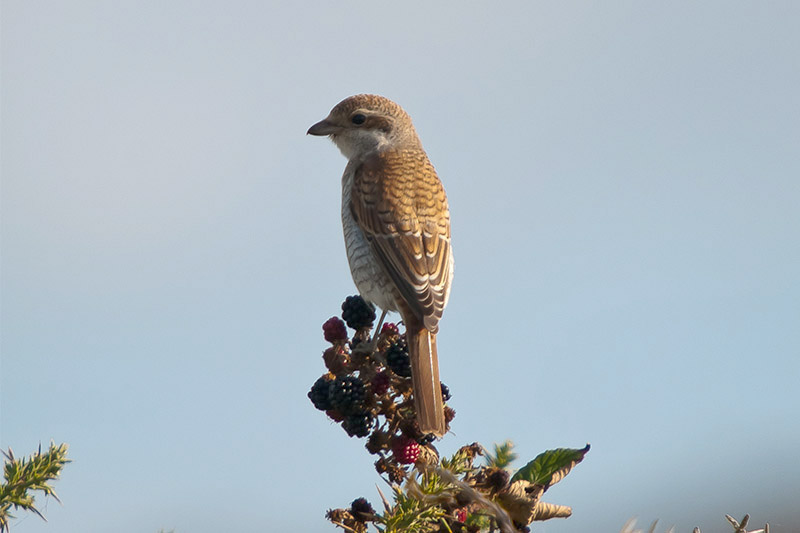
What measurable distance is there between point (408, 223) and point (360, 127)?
4.35ft

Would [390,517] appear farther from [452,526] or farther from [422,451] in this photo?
[422,451]

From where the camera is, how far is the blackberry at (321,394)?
271 centimetres

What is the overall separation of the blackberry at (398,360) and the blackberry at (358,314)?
0.40ft

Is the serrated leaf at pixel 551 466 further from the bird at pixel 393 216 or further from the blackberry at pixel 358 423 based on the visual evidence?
the bird at pixel 393 216

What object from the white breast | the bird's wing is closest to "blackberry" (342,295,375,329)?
the bird's wing

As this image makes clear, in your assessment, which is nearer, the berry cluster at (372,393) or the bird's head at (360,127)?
the berry cluster at (372,393)

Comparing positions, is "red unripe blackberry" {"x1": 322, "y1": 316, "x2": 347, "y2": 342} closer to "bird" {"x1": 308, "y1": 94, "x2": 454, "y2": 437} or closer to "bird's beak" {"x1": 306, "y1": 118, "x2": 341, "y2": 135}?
"bird" {"x1": 308, "y1": 94, "x2": 454, "y2": 437}

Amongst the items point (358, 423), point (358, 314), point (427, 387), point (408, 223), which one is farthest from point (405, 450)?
point (408, 223)

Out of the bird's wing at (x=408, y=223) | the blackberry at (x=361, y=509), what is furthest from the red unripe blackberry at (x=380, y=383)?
the bird's wing at (x=408, y=223)

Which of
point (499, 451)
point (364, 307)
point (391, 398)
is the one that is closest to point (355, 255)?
point (364, 307)

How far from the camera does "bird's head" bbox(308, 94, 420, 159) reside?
6.28 metres

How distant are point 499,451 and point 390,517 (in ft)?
2.10

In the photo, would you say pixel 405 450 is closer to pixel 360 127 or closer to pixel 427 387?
pixel 427 387

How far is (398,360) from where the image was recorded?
3152 mm
